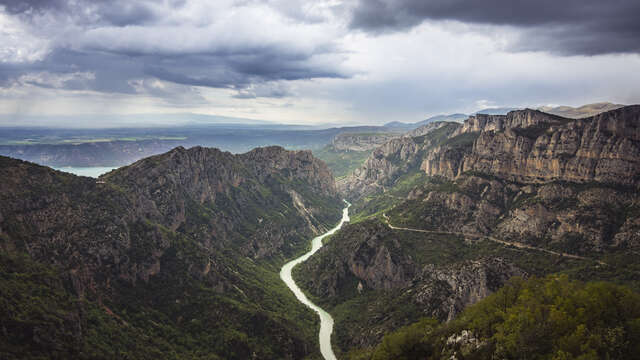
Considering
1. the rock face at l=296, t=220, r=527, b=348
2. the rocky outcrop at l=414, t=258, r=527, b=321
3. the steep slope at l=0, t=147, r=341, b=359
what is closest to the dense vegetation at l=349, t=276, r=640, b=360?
the rocky outcrop at l=414, t=258, r=527, b=321

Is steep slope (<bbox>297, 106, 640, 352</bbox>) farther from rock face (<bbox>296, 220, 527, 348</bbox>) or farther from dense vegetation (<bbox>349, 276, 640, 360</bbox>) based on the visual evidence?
dense vegetation (<bbox>349, 276, 640, 360</bbox>)

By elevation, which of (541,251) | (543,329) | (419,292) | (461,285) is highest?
(543,329)

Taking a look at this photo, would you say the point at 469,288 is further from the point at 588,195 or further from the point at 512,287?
the point at 588,195

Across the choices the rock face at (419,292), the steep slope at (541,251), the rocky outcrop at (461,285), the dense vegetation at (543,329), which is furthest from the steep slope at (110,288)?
the dense vegetation at (543,329)

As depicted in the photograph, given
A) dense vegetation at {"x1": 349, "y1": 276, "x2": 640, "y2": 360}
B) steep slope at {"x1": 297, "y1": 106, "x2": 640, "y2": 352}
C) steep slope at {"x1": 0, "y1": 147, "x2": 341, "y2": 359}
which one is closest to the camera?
dense vegetation at {"x1": 349, "y1": 276, "x2": 640, "y2": 360}

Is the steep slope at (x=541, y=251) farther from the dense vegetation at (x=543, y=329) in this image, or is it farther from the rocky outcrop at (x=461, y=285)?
the dense vegetation at (x=543, y=329)

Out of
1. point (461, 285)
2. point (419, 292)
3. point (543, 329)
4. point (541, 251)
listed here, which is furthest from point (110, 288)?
point (541, 251)

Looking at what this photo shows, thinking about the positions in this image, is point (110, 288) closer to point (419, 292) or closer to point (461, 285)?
point (419, 292)

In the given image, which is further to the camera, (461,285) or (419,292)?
(419,292)
